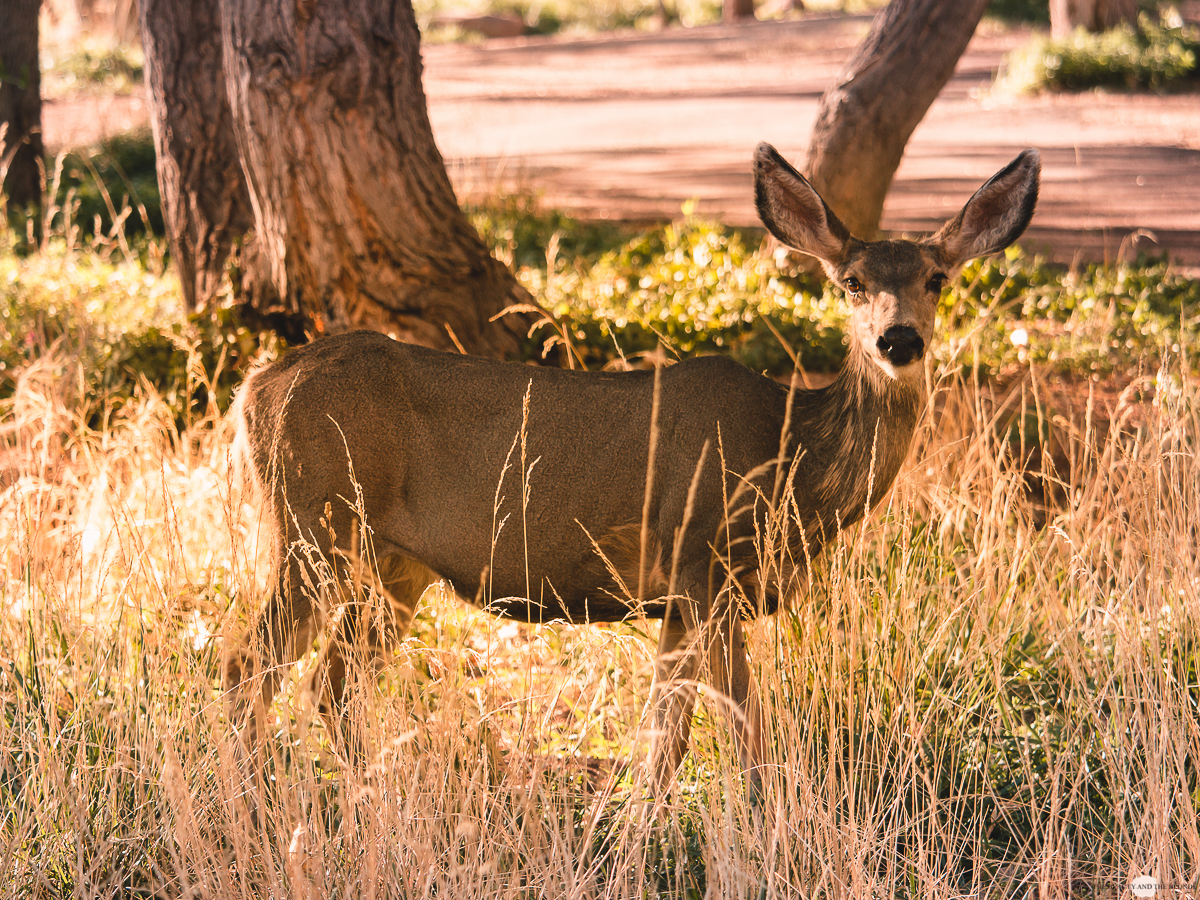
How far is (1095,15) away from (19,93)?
19734 mm

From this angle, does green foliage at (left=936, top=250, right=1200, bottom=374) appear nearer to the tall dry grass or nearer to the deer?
the tall dry grass

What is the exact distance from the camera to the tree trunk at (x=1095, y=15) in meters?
22.2

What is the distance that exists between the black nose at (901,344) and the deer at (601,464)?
0.66 feet

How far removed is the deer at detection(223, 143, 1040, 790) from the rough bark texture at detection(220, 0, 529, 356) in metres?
1.94

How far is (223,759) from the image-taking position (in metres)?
3.21

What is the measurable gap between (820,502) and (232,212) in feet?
17.6

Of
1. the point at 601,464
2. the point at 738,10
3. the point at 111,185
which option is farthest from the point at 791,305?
the point at 738,10

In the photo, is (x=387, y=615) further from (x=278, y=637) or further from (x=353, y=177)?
(x=353, y=177)

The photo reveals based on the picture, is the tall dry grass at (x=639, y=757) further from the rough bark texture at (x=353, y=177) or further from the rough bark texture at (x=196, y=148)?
the rough bark texture at (x=196, y=148)

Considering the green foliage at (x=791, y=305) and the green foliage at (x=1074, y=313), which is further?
the green foliage at (x=1074, y=313)

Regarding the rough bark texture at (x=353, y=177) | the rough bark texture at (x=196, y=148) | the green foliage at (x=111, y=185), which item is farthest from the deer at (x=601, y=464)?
the green foliage at (x=111, y=185)

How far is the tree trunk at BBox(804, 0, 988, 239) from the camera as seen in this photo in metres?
8.03

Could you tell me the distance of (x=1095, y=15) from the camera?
22.4 metres

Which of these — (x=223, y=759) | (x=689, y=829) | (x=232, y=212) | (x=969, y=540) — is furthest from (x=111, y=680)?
(x=232, y=212)
